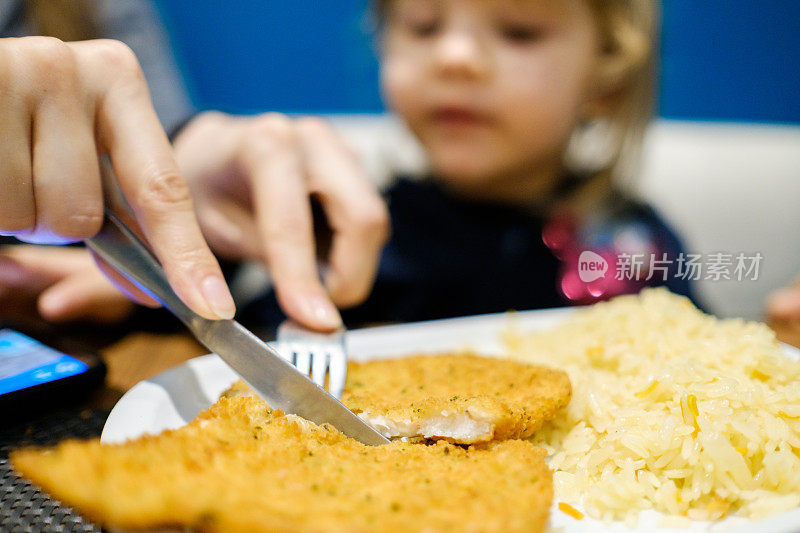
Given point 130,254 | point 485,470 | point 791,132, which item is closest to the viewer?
point 485,470

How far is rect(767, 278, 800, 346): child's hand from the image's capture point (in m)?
1.18

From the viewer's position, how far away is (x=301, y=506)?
1.69 ft

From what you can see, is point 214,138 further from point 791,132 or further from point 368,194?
point 791,132

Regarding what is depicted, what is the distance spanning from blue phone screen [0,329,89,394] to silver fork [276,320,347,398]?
33 cm

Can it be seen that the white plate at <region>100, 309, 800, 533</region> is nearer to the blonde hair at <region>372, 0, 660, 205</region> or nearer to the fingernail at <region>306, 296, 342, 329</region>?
the fingernail at <region>306, 296, 342, 329</region>

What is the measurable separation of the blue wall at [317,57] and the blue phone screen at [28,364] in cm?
207

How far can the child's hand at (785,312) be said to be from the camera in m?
1.18

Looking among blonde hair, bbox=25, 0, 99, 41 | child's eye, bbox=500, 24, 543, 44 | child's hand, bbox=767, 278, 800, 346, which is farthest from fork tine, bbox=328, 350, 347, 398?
child's eye, bbox=500, 24, 543, 44

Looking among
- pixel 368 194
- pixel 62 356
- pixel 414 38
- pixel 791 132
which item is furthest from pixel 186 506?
pixel 791 132

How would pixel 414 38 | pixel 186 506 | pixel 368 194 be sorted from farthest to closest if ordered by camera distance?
pixel 414 38 < pixel 368 194 < pixel 186 506

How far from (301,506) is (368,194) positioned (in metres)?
0.84

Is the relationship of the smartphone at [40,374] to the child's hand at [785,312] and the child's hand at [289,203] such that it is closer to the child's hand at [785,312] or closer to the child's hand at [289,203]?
the child's hand at [289,203]

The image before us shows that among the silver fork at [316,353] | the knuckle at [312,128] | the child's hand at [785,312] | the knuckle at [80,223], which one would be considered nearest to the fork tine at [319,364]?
the silver fork at [316,353]

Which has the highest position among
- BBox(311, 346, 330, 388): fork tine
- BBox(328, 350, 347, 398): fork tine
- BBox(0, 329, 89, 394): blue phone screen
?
BBox(0, 329, 89, 394): blue phone screen
